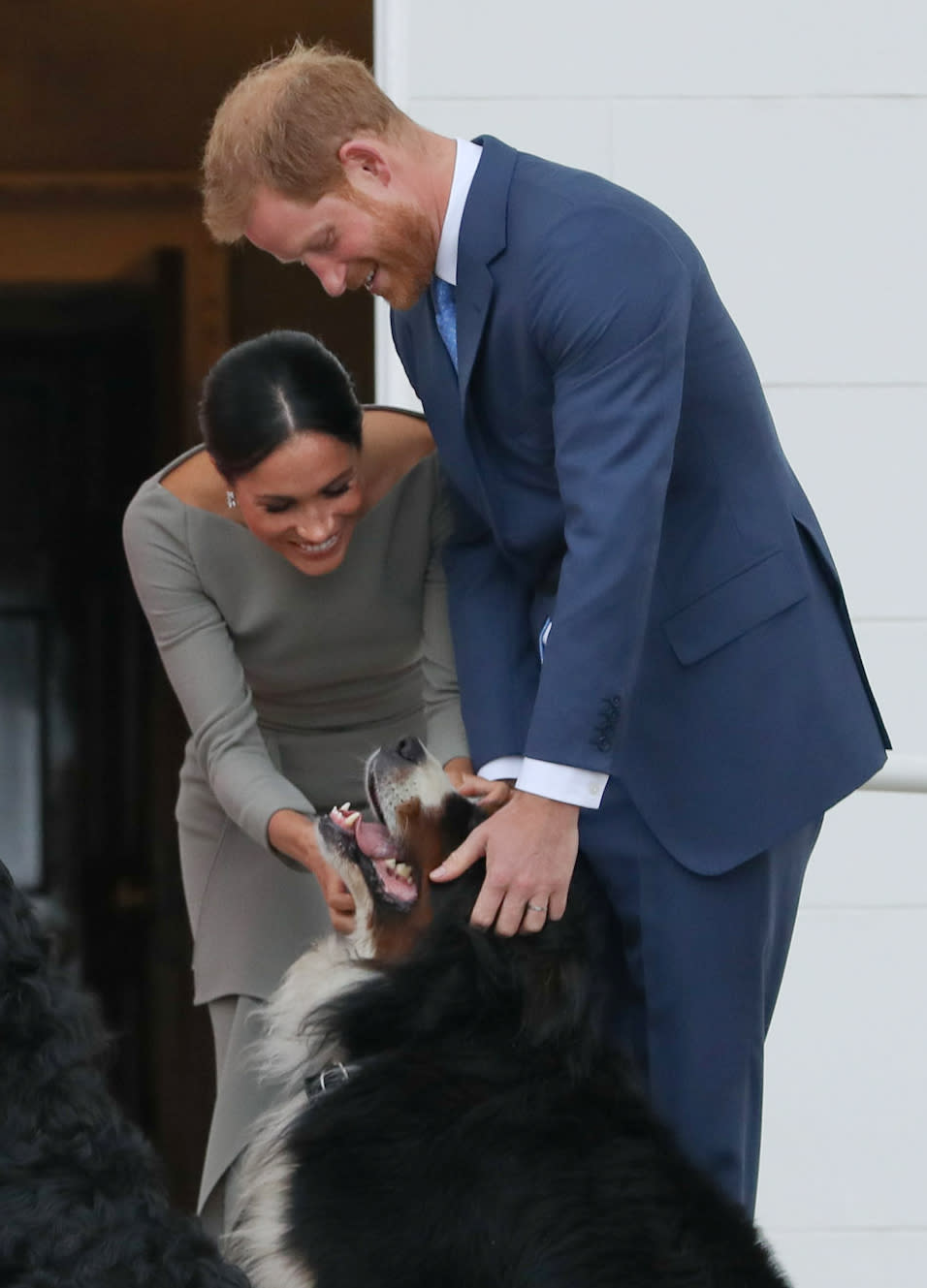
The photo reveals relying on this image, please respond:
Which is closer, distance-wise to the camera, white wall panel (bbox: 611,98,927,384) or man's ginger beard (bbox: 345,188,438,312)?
man's ginger beard (bbox: 345,188,438,312)

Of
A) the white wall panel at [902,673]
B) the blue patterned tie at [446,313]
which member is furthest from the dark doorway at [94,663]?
the blue patterned tie at [446,313]

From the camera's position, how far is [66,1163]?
4.34 ft

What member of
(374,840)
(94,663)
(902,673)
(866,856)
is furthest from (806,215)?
(94,663)

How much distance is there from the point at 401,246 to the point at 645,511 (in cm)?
40

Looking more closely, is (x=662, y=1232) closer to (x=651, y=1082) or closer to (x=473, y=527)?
(x=651, y=1082)

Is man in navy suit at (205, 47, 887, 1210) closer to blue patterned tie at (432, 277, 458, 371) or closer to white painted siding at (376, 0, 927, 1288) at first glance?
blue patterned tie at (432, 277, 458, 371)

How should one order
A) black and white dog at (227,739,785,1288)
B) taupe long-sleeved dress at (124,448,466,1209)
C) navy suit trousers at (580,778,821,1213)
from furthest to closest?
1. taupe long-sleeved dress at (124,448,466,1209)
2. navy suit trousers at (580,778,821,1213)
3. black and white dog at (227,739,785,1288)

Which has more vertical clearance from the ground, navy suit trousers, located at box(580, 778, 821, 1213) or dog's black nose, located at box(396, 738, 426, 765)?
dog's black nose, located at box(396, 738, 426, 765)

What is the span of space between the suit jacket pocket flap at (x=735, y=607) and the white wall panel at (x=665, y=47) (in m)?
1.54

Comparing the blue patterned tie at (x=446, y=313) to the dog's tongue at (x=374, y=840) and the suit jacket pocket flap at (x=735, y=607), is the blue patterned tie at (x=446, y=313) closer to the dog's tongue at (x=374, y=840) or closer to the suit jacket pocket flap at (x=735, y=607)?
the suit jacket pocket flap at (x=735, y=607)

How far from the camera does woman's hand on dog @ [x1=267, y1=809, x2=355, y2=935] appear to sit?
1.96 m

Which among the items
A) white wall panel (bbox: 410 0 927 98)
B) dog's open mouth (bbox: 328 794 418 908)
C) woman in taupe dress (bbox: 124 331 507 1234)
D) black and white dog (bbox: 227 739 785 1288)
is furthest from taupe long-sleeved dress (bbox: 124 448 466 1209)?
white wall panel (bbox: 410 0 927 98)

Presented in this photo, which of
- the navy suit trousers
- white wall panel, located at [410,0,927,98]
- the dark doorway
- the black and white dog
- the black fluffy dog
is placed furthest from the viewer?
the dark doorway

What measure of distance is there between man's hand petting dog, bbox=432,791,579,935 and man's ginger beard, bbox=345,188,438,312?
56cm
